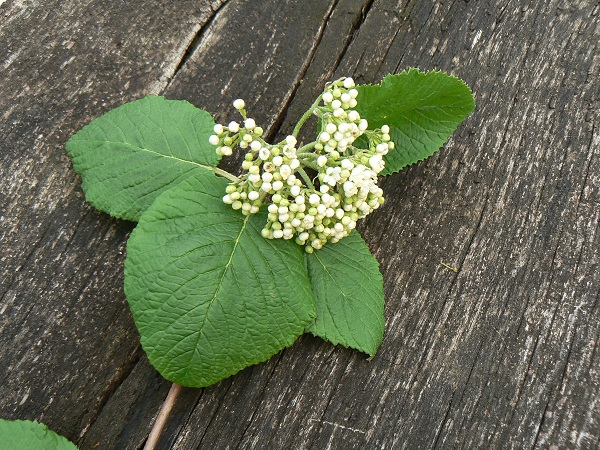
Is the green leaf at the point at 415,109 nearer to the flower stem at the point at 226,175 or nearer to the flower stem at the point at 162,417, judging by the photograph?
the flower stem at the point at 226,175

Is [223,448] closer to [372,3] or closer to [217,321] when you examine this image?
[217,321]

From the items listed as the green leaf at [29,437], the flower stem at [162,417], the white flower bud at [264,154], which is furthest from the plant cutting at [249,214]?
the green leaf at [29,437]

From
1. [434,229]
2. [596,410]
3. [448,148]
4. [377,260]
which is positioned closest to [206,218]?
[377,260]

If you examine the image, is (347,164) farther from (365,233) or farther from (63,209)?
(63,209)

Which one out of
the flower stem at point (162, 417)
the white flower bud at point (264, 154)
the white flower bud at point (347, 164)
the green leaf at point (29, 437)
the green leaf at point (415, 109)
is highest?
the white flower bud at point (264, 154)

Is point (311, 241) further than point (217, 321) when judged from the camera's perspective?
Yes
